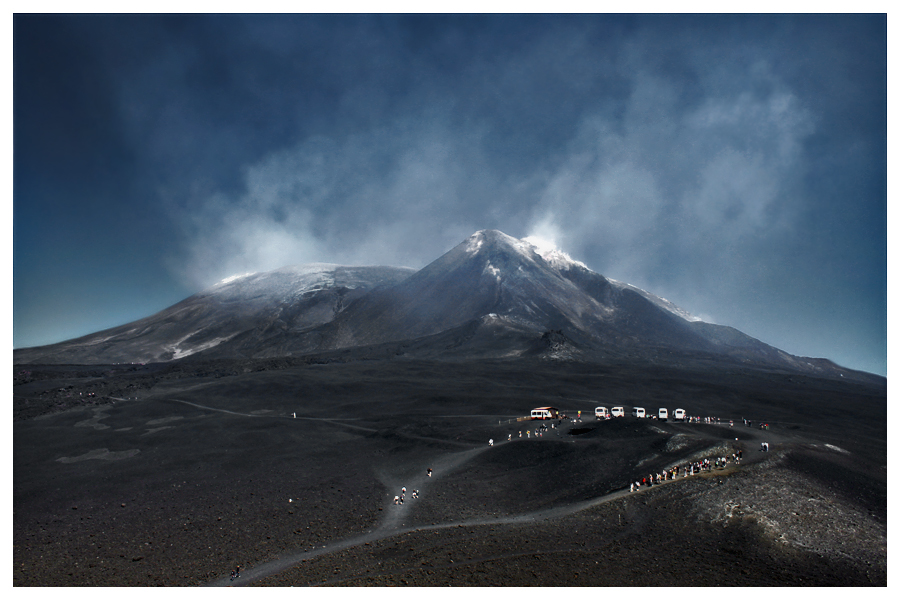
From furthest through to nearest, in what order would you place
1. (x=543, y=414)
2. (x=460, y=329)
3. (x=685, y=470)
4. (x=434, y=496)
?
1. (x=460, y=329)
2. (x=543, y=414)
3. (x=434, y=496)
4. (x=685, y=470)

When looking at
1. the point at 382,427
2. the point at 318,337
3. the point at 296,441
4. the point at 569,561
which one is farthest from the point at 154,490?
the point at 318,337

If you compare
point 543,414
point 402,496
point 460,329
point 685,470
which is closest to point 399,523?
point 402,496

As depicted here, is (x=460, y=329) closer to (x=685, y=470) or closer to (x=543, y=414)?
(x=543, y=414)

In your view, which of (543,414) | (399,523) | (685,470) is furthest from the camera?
(543,414)

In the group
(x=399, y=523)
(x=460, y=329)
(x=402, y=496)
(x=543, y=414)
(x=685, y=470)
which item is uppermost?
(x=460, y=329)

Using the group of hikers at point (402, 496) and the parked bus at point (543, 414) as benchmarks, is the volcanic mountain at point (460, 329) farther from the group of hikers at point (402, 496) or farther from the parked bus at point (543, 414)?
the group of hikers at point (402, 496)

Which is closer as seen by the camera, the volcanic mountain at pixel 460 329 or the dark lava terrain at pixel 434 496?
the dark lava terrain at pixel 434 496

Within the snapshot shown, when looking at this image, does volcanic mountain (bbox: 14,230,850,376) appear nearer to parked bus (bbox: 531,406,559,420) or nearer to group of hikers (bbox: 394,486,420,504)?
parked bus (bbox: 531,406,559,420)

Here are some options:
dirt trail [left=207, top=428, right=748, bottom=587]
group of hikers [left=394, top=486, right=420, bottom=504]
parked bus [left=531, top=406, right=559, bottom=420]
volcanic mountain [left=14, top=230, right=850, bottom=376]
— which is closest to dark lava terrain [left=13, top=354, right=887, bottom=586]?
dirt trail [left=207, top=428, right=748, bottom=587]

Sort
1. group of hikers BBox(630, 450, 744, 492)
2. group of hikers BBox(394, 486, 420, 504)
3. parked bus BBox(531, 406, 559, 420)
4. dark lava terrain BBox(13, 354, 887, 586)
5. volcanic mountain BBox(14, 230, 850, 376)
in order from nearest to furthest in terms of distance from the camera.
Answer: dark lava terrain BBox(13, 354, 887, 586)
group of hikers BBox(630, 450, 744, 492)
group of hikers BBox(394, 486, 420, 504)
parked bus BBox(531, 406, 559, 420)
volcanic mountain BBox(14, 230, 850, 376)

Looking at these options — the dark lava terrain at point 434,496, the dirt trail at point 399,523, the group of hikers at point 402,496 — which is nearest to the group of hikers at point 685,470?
the dirt trail at point 399,523
